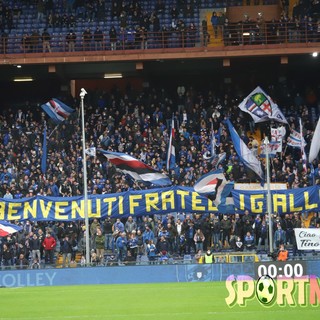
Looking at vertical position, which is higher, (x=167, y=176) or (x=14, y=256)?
(x=167, y=176)

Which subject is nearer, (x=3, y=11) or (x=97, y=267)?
(x=97, y=267)

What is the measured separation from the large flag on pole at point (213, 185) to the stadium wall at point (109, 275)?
489 cm

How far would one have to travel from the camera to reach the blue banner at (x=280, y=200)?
3850cm

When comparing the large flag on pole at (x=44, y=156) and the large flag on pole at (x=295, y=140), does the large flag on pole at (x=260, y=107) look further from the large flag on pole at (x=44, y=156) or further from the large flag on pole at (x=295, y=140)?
the large flag on pole at (x=44, y=156)

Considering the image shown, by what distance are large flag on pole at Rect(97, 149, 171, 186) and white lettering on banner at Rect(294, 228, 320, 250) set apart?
19.8 ft

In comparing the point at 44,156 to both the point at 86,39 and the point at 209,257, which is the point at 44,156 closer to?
the point at 86,39

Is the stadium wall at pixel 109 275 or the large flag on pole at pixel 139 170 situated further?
the large flag on pole at pixel 139 170

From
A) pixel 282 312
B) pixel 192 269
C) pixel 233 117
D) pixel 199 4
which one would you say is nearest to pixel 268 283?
pixel 282 312

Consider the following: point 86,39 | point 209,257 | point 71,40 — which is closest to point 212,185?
point 209,257

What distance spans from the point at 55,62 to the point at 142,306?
25.6 metres

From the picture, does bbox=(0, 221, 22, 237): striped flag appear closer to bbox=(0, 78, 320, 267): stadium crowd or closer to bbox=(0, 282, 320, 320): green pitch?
bbox=(0, 78, 320, 267): stadium crowd

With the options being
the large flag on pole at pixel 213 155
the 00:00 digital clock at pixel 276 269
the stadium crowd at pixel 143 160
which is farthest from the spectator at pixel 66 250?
the 00:00 digital clock at pixel 276 269

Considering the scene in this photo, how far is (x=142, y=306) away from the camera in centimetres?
2464

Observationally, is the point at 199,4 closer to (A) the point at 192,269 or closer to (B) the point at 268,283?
(A) the point at 192,269
